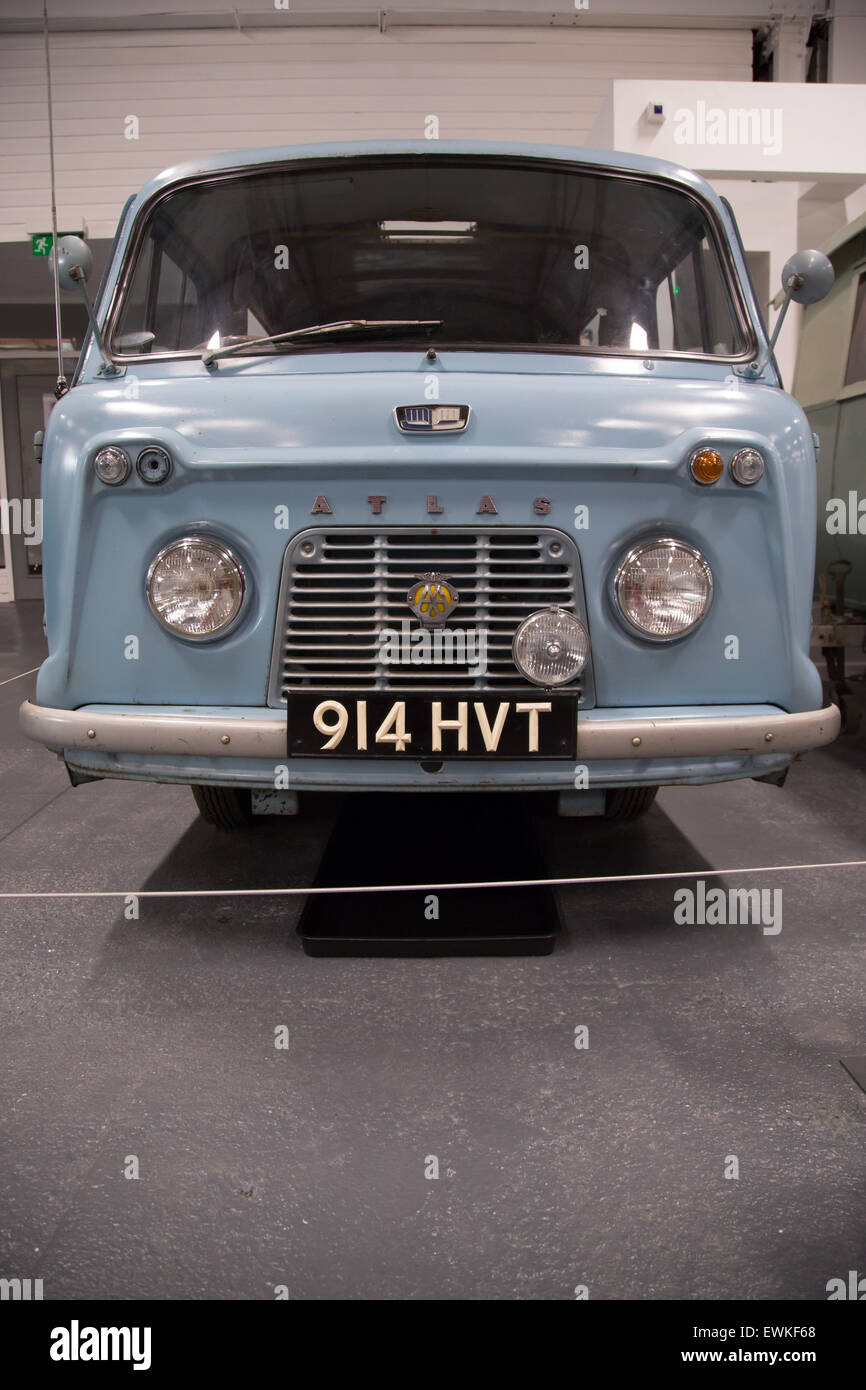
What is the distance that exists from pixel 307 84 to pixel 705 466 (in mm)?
8360

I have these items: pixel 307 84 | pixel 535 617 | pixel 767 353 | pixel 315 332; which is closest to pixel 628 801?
pixel 535 617

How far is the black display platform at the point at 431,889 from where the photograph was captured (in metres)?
2.26

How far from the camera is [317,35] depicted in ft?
28.1

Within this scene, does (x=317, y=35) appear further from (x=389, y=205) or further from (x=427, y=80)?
(x=389, y=205)

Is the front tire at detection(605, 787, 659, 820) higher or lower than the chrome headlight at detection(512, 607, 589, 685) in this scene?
lower

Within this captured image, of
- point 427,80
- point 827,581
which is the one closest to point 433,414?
point 827,581

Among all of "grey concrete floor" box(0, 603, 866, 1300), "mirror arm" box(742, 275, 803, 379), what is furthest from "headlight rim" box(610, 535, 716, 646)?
"grey concrete floor" box(0, 603, 866, 1300)

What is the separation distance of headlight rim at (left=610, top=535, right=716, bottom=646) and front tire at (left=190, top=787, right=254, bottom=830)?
1172mm

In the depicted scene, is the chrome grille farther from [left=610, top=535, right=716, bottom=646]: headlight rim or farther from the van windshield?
the van windshield

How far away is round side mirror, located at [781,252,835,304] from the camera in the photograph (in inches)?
96.2

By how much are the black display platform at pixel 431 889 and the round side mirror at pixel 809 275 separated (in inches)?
63.4

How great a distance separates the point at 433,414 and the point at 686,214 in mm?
1188

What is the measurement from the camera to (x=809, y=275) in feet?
8.07

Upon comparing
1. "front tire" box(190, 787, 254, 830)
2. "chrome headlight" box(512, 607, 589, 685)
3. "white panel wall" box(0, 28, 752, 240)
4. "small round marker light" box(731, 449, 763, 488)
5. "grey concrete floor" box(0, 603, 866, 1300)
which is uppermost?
"white panel wall" box(0, 28, 752, 240)
